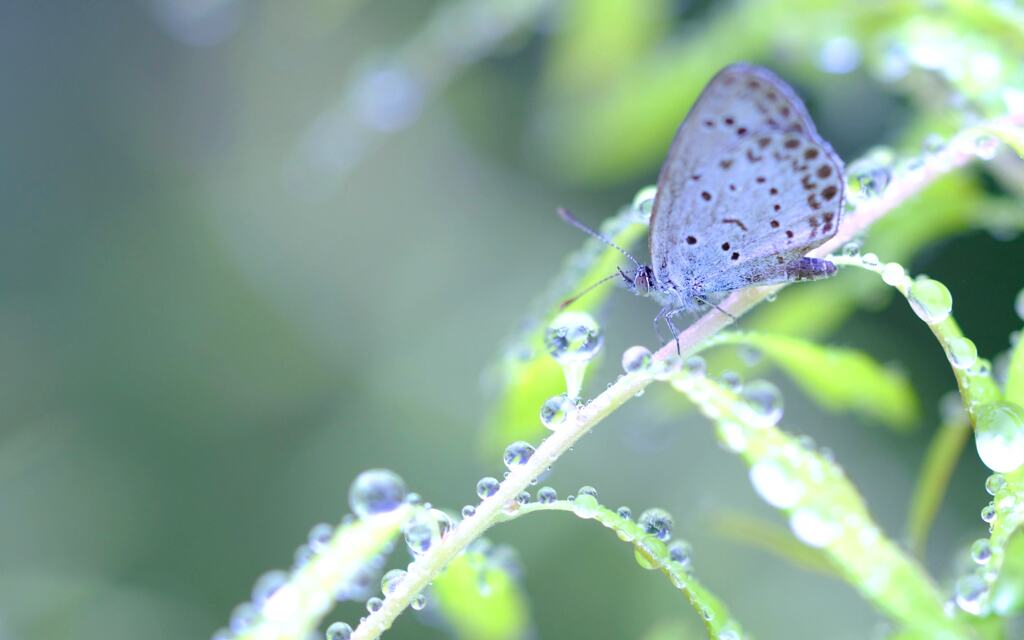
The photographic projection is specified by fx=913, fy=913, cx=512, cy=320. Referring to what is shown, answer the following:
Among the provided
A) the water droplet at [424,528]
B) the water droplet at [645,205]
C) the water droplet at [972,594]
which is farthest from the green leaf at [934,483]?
the water droplet at [424,528]

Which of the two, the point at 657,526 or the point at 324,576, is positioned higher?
the point at 324,576

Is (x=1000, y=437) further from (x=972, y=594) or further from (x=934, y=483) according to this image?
(x=934, y=483)

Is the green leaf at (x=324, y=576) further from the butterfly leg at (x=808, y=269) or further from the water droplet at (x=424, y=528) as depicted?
the butterfly leg at (x=808, y=269)

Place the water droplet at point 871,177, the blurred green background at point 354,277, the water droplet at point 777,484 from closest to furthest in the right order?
the water droplet at point 777,484 < the water droplet at point 871,177 < the blurred green background at point 354,277

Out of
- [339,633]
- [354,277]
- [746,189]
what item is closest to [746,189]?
[746,189]

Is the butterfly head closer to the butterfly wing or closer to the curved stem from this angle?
the butterfly wing

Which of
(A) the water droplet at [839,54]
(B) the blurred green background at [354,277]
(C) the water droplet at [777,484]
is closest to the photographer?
(C) the water droplet at [777,484]

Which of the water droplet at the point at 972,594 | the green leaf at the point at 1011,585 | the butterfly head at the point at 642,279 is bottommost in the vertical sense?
the green leaf at the point at 1011,585
